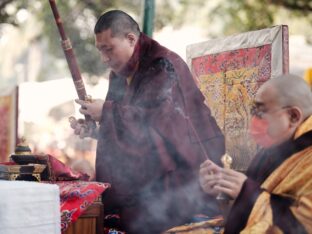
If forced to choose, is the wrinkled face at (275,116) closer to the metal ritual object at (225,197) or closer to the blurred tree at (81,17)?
the metal ritual object at (225,197)

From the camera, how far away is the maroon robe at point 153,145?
10.2ft

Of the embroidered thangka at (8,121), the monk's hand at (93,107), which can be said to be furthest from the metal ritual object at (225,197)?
the embroidered thangka at (8,121)

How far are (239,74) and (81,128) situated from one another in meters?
0.89

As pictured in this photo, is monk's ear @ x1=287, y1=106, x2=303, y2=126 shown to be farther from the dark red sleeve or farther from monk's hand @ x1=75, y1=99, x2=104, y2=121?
monk's hand @ x1=75, y1=99, x2=104, y2=121

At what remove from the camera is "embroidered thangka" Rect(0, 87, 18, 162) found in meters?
6.45

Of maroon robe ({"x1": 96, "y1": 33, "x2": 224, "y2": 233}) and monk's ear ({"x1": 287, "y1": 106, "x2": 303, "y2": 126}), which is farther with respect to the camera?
maroon robe ({"x1": 96, "y1": 33, "x2": 224, "y2": 233})

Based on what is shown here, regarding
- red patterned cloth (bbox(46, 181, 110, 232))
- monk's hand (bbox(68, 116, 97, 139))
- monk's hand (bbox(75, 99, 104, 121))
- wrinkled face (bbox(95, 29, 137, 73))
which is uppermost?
wrinkled face (bbox(95, 29, 137, 73))

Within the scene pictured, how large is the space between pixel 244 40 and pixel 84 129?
971 millimetres

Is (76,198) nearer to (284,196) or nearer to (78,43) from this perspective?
(284,196)

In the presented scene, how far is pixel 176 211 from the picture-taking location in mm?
3184

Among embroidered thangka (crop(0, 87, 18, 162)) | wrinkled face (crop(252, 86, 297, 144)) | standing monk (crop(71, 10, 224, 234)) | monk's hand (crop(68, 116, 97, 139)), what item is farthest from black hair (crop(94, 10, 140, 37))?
embroidered thangka (crop(0, 87, 18, 162))

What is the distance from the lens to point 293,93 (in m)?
2.42

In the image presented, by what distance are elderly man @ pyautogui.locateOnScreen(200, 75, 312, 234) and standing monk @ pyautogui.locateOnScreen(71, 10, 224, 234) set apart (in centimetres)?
Result: 64

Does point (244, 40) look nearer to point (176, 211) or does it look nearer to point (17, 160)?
point (176, 211)
